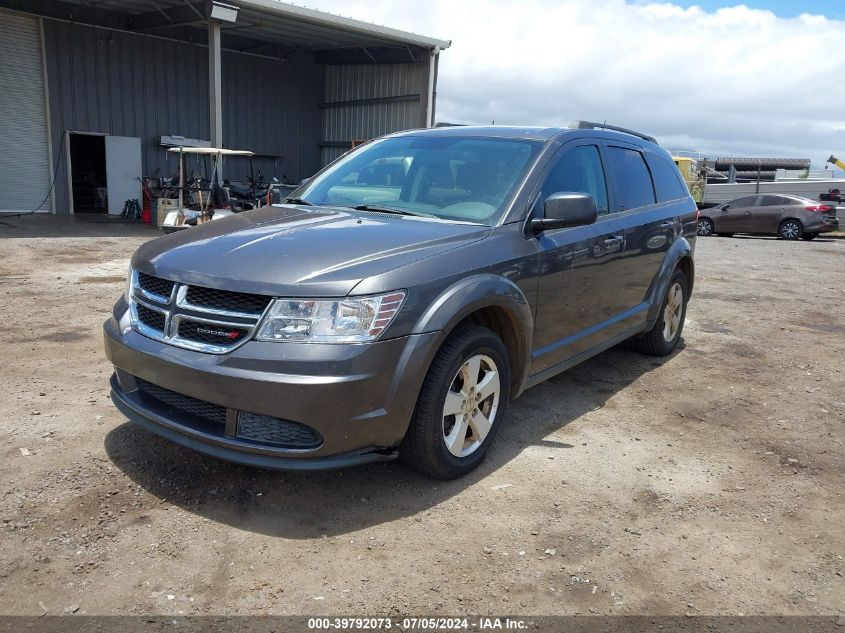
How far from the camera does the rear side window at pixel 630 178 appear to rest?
484 cm

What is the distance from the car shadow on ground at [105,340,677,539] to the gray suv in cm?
21

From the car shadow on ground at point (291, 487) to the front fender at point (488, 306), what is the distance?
22.6 inches

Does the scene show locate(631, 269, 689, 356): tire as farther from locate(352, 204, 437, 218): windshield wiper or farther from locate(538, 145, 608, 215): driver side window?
locate(352, 204, 437, 218): windshield wiper

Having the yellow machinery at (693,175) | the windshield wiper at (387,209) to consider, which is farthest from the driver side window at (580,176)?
the yellow machinery at (693,175)

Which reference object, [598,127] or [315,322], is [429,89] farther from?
[315,322]

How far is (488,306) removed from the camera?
3.44m

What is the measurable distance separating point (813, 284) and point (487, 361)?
9.62m

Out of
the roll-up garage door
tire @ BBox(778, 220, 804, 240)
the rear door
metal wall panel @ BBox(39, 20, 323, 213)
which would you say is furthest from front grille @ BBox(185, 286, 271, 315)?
tire @ BBox(778, 220, 804, 240)

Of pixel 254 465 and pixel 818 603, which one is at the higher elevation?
pixel 254 465

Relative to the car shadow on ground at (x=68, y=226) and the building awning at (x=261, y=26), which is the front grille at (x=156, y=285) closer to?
the car shadow on ground at (x=68, y=226)

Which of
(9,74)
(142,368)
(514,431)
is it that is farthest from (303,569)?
(9,74)

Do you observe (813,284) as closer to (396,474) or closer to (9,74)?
(396,474)

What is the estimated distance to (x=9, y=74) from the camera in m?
17.8

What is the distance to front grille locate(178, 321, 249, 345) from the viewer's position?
114 inches
